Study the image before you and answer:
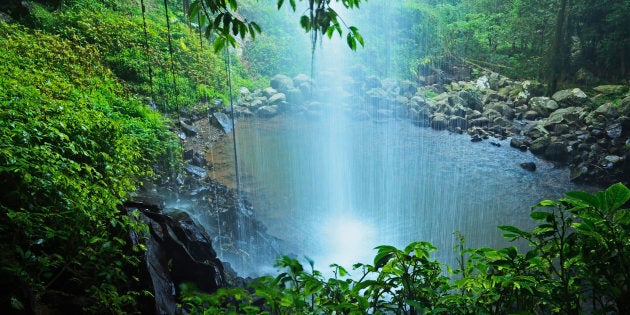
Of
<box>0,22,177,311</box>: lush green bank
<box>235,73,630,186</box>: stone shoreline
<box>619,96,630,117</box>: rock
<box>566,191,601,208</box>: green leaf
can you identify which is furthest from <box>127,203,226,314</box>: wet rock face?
<box>619,96,630,117</box>: rock

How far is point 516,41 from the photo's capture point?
19578 millimetres

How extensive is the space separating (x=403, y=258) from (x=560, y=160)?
449 inches

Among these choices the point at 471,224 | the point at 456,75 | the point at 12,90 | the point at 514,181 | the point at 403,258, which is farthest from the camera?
the point at 456,75

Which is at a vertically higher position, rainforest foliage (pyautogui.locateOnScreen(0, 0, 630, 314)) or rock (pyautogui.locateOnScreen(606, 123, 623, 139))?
rainforest foliage (pyautogui.locateOnScreen(0, 0, 630, 314))

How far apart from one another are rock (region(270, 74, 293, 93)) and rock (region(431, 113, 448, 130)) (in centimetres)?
622

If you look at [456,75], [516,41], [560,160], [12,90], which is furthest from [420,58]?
[12,90]

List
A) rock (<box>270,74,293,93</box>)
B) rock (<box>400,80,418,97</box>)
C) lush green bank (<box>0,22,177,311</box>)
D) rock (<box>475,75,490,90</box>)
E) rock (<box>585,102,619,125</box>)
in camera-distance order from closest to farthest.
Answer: lush green bank (<box>0,22,177,311</box>)
rock (<box>585,102,619,125</box>)
rock (<box>270,74,293,93</box>)
rock (<box>475,75,490,90</box>)
rock (<box>400,80,418,97</box>)

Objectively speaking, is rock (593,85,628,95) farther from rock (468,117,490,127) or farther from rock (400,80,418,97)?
rock (400,80,418,97)

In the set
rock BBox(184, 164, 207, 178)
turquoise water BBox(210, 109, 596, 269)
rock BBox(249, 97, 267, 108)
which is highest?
rock BBox(249, 97, 267, 108)

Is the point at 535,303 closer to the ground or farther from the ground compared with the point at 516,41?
closer to the ground

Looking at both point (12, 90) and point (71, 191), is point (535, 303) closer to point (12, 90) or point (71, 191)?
point (71, 191)

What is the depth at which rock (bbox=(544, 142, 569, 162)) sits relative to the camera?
10914mm

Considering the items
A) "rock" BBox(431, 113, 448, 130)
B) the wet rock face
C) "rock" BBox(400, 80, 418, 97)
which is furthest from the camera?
"rock" BBox(400, 80, 418, 97)

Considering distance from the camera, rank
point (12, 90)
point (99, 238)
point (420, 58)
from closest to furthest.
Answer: point (99, 238) → point (12, 90) → point (420, 58)
